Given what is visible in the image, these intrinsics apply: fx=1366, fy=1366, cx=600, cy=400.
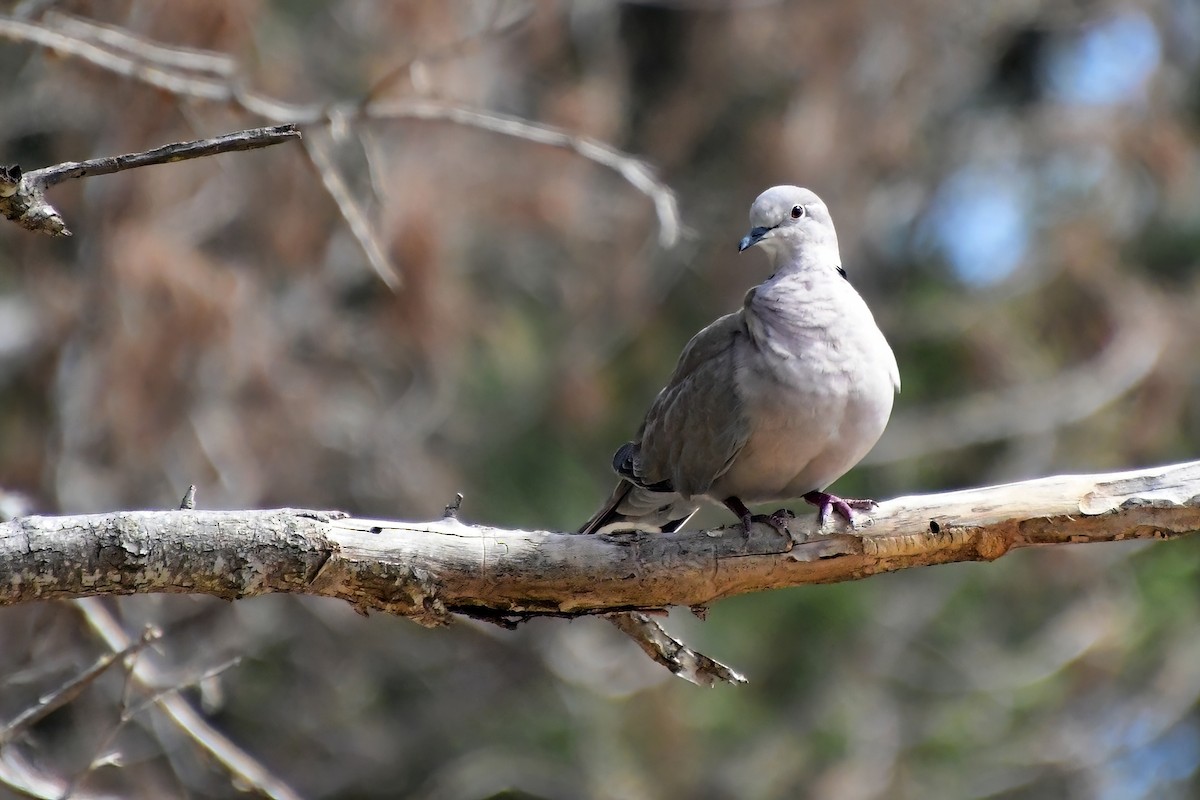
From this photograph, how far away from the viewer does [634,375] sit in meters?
10.3

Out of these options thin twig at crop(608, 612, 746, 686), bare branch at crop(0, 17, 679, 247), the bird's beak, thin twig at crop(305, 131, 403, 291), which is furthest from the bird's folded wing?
thin twig at crop(305, 131, 403, 291)

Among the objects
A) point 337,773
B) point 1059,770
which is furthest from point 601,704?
point 1059,770

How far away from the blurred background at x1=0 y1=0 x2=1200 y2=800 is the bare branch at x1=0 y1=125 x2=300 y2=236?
183 inches

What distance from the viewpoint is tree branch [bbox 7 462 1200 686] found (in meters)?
3.00

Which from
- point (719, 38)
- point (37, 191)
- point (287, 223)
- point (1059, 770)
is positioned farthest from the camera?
point (719, 38)

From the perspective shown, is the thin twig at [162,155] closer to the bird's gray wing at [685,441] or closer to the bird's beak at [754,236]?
the bird's gray wing at [685,441]

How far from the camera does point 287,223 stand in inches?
315

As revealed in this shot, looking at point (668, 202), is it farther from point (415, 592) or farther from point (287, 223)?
point (287, 223)

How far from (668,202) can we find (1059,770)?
7.47 metres

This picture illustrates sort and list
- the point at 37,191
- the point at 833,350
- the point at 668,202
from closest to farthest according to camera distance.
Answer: the point at 37,191 → the point at 833,350 → the point at 668,202

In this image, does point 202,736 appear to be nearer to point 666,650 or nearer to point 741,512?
point 666,650

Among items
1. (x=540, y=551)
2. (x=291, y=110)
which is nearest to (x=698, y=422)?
(x=540, y=551)

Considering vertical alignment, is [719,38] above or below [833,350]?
above

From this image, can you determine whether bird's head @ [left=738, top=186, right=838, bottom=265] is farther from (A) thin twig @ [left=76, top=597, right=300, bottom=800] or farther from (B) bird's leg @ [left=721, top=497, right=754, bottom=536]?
(A) thin twig @ [left=76, top=597, right=300, bottom=800]
